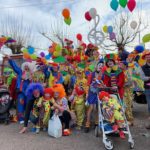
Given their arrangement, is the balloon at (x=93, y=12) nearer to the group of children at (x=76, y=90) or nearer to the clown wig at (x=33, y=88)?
the group of children at (x=76, y=90)

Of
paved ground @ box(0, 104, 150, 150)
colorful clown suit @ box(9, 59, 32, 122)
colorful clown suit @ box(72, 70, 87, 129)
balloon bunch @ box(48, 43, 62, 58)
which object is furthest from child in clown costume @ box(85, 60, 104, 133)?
colorful clown suit @ box(9, 59, 32, 122)

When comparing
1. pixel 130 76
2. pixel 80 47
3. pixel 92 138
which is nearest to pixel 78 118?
pixel 92 138

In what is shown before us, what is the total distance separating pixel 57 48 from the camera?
24.7 feet

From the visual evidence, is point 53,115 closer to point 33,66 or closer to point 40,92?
point 40,92

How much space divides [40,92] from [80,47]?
6.98 ft

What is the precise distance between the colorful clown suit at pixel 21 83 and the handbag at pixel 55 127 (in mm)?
1576

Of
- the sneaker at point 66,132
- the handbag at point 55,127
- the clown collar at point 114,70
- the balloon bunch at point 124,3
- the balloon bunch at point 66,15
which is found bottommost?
the sneaker at point 66,132

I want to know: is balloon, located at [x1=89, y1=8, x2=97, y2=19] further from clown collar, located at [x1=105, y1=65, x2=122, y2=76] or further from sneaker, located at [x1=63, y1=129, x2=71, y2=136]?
sneaker, located at [x1=63, y1=129, x2=71, y2=136]

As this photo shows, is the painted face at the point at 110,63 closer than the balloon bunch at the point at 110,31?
Yes

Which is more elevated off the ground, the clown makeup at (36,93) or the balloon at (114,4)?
the balloon at (114,4)

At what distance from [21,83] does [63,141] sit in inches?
93.8

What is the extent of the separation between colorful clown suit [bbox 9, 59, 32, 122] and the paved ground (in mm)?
965

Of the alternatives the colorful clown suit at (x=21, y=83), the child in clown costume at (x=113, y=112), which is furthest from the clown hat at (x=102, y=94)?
the colorful clown suit at (x=21, y=83)

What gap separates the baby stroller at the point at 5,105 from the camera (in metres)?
7.52
